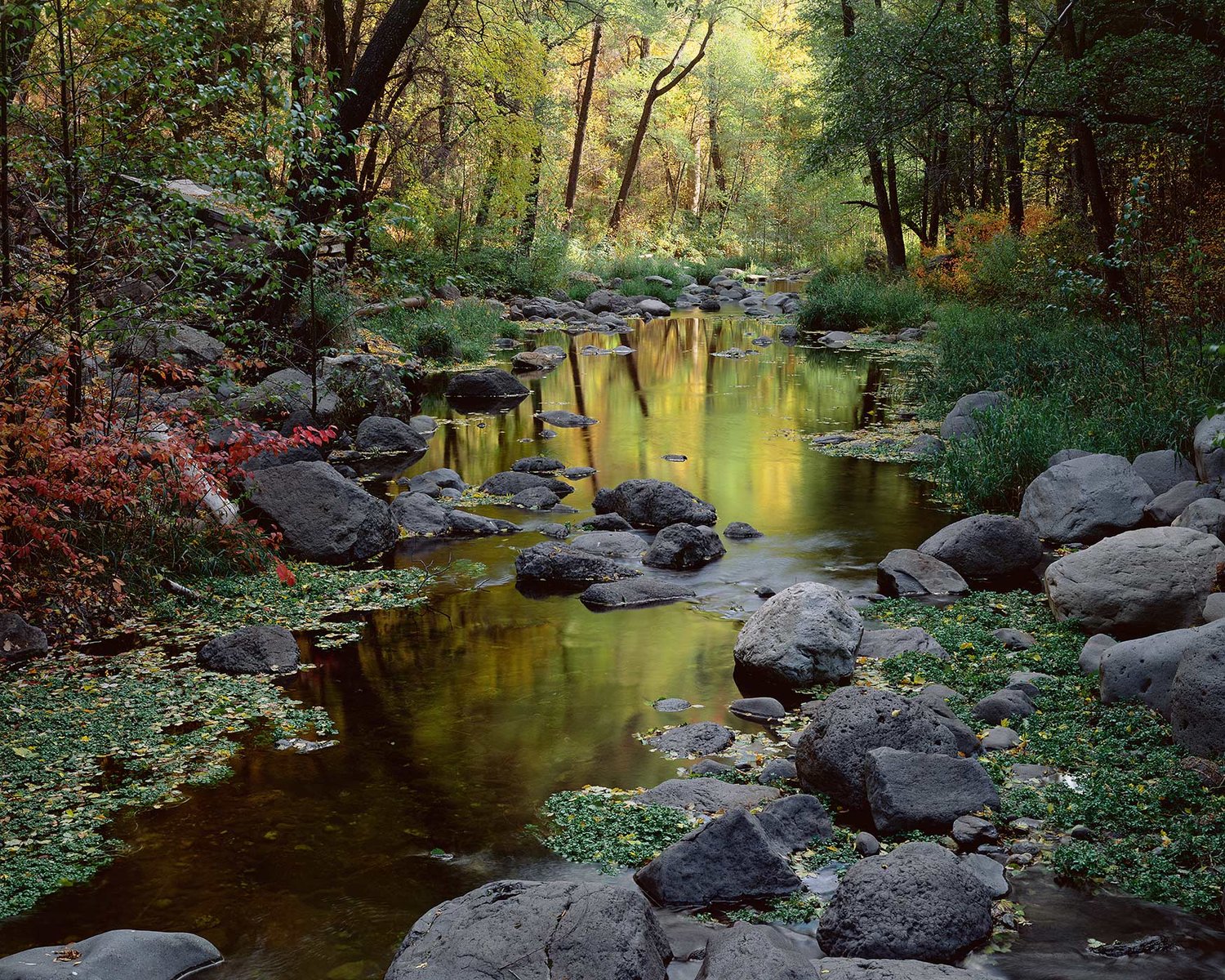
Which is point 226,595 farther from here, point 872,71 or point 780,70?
point 780,70

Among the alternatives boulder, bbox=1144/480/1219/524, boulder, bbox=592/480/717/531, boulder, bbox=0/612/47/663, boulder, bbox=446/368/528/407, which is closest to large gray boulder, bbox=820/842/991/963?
boulder, bbox=0/612/47/663

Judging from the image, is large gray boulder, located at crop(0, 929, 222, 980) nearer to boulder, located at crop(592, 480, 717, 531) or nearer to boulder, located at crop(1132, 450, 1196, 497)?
boulder, located at crop(592, 480, 717, 531)

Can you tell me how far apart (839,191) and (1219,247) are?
932 inches

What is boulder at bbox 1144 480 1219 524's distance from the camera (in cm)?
816

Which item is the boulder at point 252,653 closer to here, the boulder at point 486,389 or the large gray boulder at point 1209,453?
the large gray boulder at point 1209,453

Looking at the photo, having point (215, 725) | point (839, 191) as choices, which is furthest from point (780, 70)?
point (215, 725)

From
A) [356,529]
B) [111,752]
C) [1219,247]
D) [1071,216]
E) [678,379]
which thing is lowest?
[111,752]

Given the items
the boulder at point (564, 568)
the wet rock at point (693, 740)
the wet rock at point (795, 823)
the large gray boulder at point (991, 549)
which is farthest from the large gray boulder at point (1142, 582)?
the boulder at point (564, 568)

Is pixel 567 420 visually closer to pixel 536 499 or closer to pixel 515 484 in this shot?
pixel 515 484

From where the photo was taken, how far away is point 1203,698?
4852mm

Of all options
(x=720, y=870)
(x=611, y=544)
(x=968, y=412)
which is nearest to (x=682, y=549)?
(x=611, y=544)

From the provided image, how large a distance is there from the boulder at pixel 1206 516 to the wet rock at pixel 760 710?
319cm

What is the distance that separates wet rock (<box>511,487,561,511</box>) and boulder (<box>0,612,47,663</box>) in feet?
15.4

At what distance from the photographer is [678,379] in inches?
730
